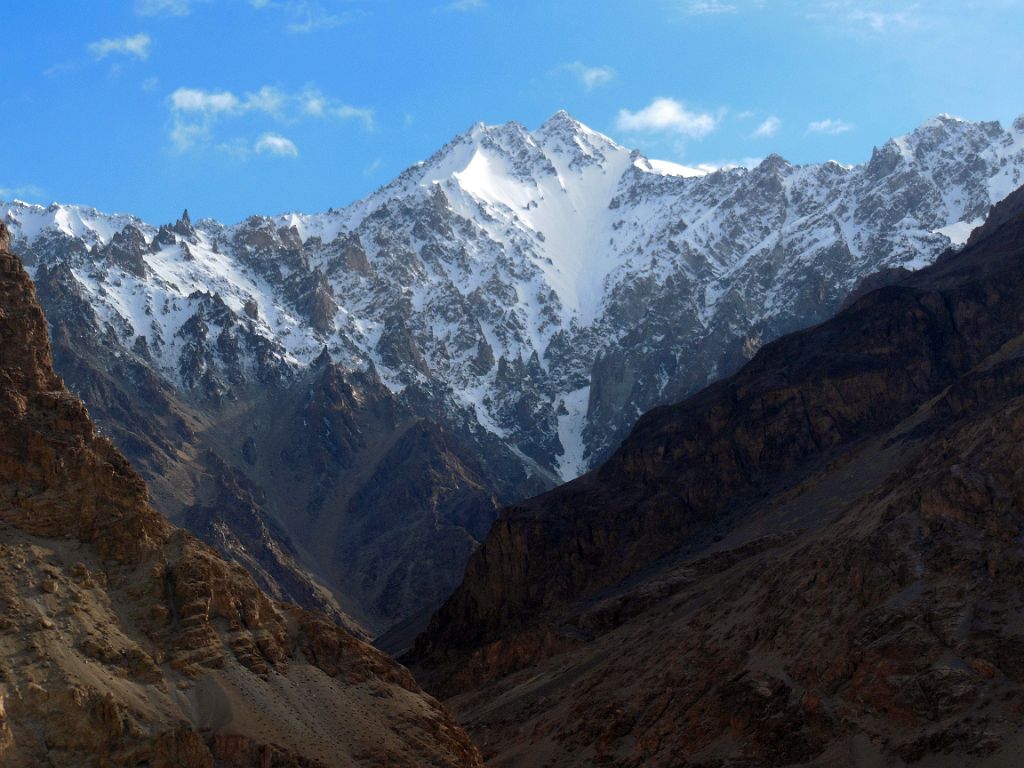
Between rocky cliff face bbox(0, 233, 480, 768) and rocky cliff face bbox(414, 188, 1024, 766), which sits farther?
rocky cliff face bbox(414, 188, 1024, 766)

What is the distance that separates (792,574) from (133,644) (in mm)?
54673

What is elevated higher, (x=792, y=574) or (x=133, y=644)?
(x=133, y=644)

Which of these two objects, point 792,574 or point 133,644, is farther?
point 792,574

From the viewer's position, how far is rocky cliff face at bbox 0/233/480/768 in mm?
78188

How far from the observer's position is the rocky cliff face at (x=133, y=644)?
78.2 m

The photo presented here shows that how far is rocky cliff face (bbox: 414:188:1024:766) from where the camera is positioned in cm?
Result: 9662

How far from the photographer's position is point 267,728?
84312mm

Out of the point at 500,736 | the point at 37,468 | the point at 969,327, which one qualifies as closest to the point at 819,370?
the point at 969,327

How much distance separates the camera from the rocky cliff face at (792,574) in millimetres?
96625

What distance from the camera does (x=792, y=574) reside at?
11975 cm

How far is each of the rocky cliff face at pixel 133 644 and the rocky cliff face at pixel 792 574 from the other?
21719 millimetres

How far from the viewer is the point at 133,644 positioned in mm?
85312

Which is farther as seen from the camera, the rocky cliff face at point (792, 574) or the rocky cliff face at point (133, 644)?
the rocky cliff face at point (792, 574)

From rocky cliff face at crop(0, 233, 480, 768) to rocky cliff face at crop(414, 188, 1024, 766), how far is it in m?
21.7
